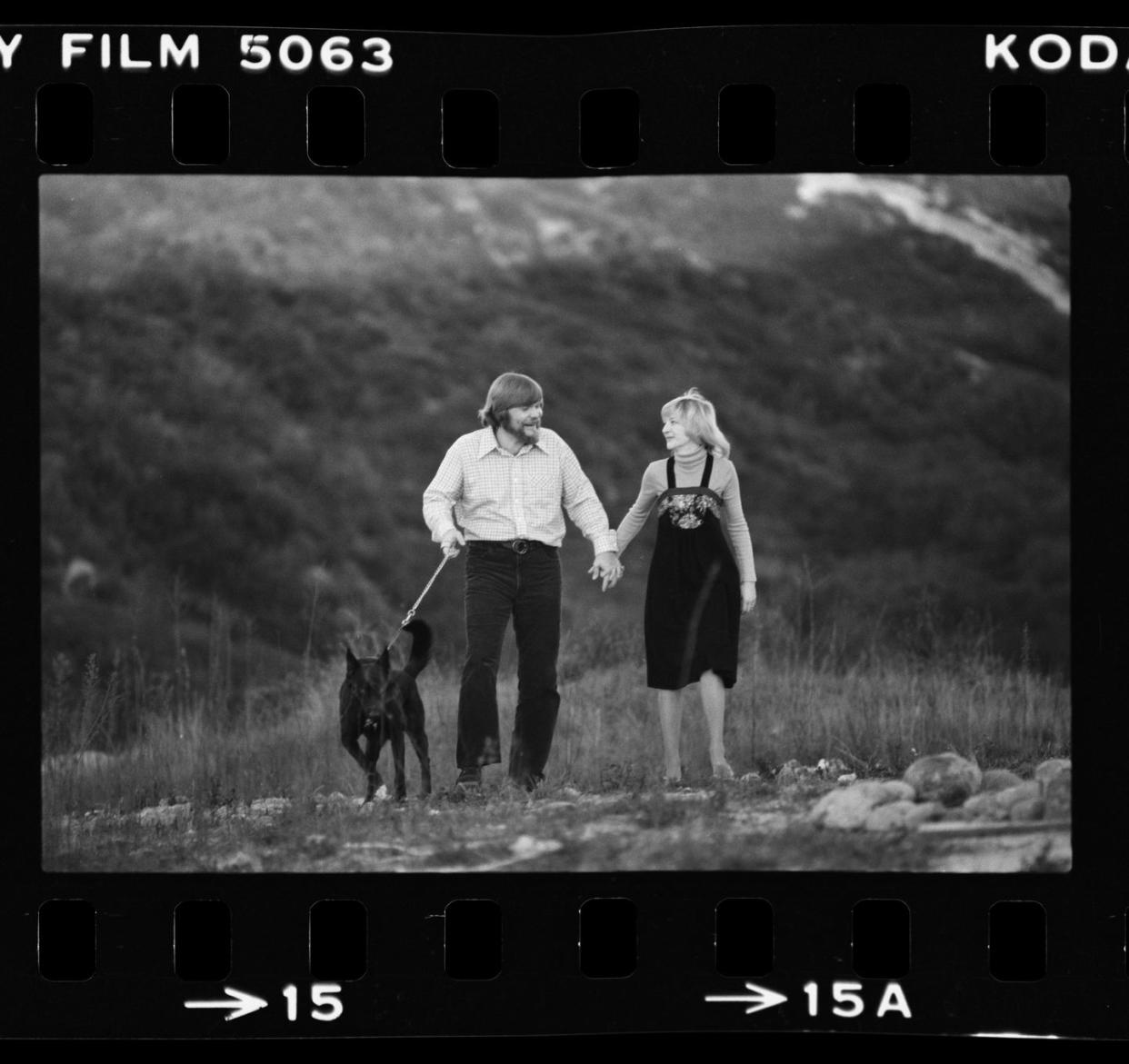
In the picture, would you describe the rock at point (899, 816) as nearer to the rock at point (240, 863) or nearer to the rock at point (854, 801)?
the rock at point (854, 801)

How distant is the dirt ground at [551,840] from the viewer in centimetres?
1241

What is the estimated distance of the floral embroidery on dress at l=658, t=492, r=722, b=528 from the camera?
42.3 ft

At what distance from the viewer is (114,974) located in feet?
40.2

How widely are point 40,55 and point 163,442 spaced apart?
7.69 ft

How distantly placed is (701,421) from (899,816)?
238 cm

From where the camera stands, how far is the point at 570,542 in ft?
43.7

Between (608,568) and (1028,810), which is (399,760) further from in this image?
(1028,810)

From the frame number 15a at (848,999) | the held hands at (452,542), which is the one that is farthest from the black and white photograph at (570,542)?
the frame number 15a at (848,999)

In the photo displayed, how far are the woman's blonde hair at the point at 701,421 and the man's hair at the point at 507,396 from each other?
77cm

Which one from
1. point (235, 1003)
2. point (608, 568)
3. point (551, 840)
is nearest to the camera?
point (235, 1003)

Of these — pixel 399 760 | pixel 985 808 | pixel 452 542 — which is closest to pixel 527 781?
pixel 399 760

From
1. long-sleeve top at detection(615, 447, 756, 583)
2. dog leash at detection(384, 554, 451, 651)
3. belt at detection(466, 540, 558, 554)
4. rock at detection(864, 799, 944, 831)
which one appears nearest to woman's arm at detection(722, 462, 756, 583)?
long-sleeve top at detection(615, 447, 756, 583)

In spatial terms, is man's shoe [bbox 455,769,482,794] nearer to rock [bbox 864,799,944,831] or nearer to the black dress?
the black dress

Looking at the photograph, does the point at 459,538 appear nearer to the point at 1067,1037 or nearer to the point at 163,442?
the point at 163,442
